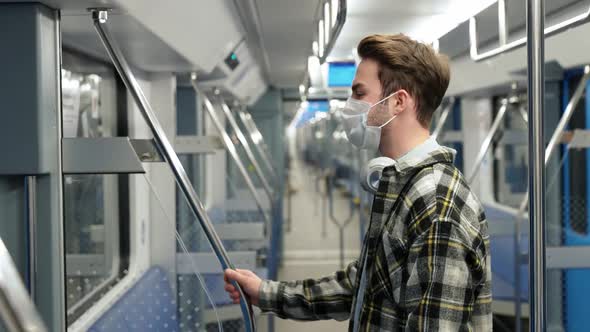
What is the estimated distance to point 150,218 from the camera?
3.86m

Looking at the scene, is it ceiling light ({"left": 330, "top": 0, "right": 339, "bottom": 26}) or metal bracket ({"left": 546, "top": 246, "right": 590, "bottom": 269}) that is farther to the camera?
metal bracket ({"left": 546, "top": 246, "right": 590, "bottom": 269})

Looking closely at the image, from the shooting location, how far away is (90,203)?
308 cm

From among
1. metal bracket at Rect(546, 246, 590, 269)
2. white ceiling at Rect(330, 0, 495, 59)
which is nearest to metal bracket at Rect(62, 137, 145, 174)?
white ceiling at Rect(330, 0, 495, 59)

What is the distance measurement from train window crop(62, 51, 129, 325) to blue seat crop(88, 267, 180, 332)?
0.69 feet

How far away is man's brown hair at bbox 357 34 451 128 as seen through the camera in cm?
145

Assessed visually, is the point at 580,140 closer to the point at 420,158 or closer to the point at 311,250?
the point at 420,158

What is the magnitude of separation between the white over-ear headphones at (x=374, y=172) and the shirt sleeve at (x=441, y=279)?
22cm

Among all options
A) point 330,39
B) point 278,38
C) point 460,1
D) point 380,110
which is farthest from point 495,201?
point 380,110

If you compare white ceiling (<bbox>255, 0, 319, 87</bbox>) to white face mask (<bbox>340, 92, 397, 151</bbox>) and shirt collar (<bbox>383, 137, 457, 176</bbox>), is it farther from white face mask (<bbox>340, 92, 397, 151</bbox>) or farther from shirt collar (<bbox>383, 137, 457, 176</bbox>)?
shirt collar (<bbox>383, 137, 457, 176</bbox>)

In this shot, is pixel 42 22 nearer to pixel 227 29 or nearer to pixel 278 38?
pixel 227 29

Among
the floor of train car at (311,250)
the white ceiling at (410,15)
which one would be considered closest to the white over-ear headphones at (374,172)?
the white ceiling at (410,15)

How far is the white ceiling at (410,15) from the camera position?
3.13m

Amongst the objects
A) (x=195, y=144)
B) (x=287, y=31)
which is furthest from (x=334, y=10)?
(x=287, y=31)

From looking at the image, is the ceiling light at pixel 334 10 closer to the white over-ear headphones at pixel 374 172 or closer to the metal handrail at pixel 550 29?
the metal handrail at pixel 550 29
